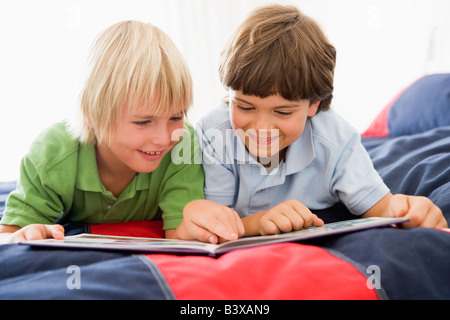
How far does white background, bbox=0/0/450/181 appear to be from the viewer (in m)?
2.15

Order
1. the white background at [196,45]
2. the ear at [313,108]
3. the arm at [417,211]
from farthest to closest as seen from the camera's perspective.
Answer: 1. the white background at [196,45]
2. the ear at [313,108]
3. the arm at [417,211]

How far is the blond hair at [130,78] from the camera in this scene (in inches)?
35.9

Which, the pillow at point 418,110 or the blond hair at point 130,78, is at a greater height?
the blond hair at point 130,78

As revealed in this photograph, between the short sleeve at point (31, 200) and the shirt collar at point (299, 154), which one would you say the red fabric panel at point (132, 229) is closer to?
the short sleeve at point (31, 200)

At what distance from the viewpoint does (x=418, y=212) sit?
77cm

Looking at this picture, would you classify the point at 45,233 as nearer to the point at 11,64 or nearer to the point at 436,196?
the point at 436,196

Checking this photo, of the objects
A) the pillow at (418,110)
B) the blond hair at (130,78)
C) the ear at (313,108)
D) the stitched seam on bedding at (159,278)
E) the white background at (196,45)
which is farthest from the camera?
the white background at (196,45)

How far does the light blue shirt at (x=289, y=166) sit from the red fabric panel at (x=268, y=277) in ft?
1.44

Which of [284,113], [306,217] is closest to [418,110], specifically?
[284,113]

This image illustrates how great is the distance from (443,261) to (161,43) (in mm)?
698

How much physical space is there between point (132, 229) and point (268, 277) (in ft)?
1.74

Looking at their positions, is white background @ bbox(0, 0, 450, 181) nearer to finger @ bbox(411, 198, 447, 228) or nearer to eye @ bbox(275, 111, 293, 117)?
eye @ bbox(275, 111, 293, 117)

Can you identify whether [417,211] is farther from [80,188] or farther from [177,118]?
[80,188]

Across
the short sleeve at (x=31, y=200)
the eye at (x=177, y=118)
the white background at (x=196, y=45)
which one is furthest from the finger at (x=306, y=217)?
the white background at (x=196, y=45)
